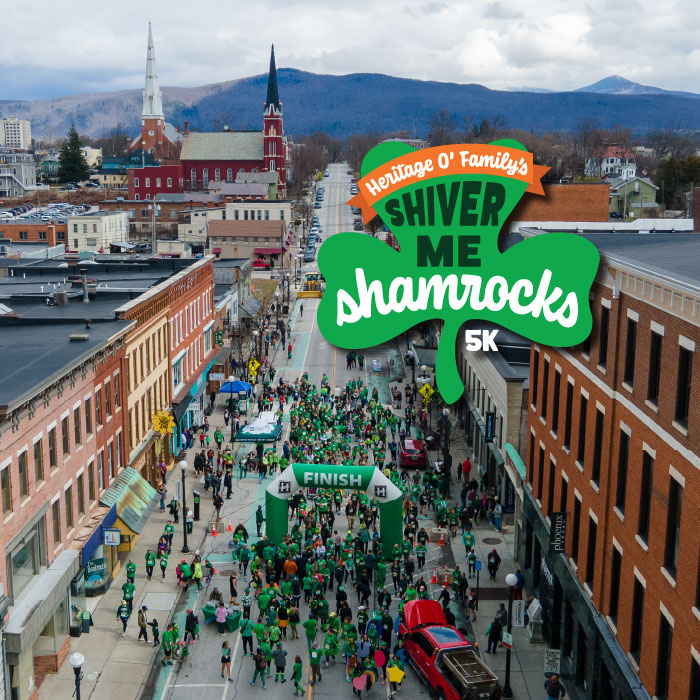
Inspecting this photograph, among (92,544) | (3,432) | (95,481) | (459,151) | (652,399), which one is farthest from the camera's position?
(95,481)

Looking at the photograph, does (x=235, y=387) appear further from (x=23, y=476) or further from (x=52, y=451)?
(x=23, y=476)

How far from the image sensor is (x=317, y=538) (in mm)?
36875

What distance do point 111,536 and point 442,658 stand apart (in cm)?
1370

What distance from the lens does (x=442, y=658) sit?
26.8m

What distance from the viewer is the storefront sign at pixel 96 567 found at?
33.2 meters

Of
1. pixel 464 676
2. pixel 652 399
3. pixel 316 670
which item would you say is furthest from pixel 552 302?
pixel 316 670

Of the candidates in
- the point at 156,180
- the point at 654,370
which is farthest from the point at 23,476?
the point at 156,180

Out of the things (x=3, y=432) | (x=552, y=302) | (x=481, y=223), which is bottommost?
(x=3, y=432)

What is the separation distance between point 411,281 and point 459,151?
1.55 metres

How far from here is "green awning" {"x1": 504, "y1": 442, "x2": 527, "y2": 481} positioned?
37375 mm

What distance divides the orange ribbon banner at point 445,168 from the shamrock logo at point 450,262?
0.04ft

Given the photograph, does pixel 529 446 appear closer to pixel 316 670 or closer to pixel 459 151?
pixel 316 670

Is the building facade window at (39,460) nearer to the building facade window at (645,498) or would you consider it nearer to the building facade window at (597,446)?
the building facade window at (597,446)

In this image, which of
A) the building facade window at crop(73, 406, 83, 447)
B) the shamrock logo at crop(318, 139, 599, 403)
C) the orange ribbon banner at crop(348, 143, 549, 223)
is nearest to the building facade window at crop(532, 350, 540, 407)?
the building facade window at crop(73, 406, 83, 447)
